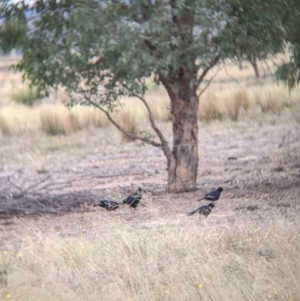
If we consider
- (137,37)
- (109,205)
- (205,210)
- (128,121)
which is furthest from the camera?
(128,121)

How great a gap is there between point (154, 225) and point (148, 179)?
378 centimetres

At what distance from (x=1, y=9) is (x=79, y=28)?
109 centimetres

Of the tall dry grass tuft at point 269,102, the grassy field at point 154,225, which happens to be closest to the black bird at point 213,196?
the grassy field at point 154,225

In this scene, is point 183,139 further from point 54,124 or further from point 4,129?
point 4,129

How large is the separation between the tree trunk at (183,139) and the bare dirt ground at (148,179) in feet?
0.78

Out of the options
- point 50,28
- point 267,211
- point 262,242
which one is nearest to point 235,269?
point 262,242

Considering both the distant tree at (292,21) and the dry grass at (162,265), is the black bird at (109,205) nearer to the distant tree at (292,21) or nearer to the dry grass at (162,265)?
the dry grass at (162,265)

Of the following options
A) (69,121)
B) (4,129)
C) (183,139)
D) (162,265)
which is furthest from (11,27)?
(4,129)

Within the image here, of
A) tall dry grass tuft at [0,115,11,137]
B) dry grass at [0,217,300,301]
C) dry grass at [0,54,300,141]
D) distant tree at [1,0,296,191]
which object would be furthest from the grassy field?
tall dry grass tuft at [0,115,11,137]

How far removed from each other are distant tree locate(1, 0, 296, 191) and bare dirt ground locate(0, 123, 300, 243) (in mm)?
1510

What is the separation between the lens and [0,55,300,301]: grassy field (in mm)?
5508

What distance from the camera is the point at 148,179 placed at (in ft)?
37.4

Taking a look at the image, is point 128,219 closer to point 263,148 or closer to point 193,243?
point 193,243

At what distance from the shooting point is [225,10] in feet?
27.4
